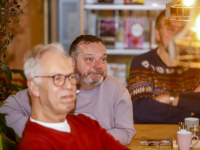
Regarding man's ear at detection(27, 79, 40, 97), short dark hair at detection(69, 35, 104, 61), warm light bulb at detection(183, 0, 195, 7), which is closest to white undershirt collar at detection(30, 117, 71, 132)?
man's ear at detection(27, 79, 40, 97)

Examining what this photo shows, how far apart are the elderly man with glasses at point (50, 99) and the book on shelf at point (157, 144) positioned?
54 cm

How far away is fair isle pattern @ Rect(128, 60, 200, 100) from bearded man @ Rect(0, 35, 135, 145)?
70cm

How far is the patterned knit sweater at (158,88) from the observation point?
2.33 metres

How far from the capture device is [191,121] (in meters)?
1.79

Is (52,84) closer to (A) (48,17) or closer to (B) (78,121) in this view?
(B) (78,121)

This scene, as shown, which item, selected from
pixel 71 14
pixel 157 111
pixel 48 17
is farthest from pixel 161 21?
pixel 71 14

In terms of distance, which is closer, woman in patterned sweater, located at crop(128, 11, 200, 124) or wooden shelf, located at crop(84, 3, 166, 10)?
woman in patterned sweater, located at crop(128, 11, 200, 124)

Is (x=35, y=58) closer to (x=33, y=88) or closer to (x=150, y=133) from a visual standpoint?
(x=33, y=88)

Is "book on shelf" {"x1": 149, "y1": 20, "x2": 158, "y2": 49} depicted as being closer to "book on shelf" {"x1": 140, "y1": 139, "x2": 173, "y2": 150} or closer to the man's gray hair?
"book on shelf" {"x1": 140, "y1": 139, "x2": 173, "y2": 150}

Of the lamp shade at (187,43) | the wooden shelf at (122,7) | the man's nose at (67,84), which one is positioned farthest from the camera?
the wooden shelf at (122,7)

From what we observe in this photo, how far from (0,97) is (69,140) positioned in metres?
1.08

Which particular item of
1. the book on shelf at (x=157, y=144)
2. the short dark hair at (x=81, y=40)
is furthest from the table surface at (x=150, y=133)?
the short dark hair at (x=81, y=40)

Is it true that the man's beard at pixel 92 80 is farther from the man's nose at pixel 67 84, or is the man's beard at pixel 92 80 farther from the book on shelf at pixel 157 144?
the man's nose at pixel 67 84

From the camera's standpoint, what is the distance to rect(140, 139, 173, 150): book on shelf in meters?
1.58
